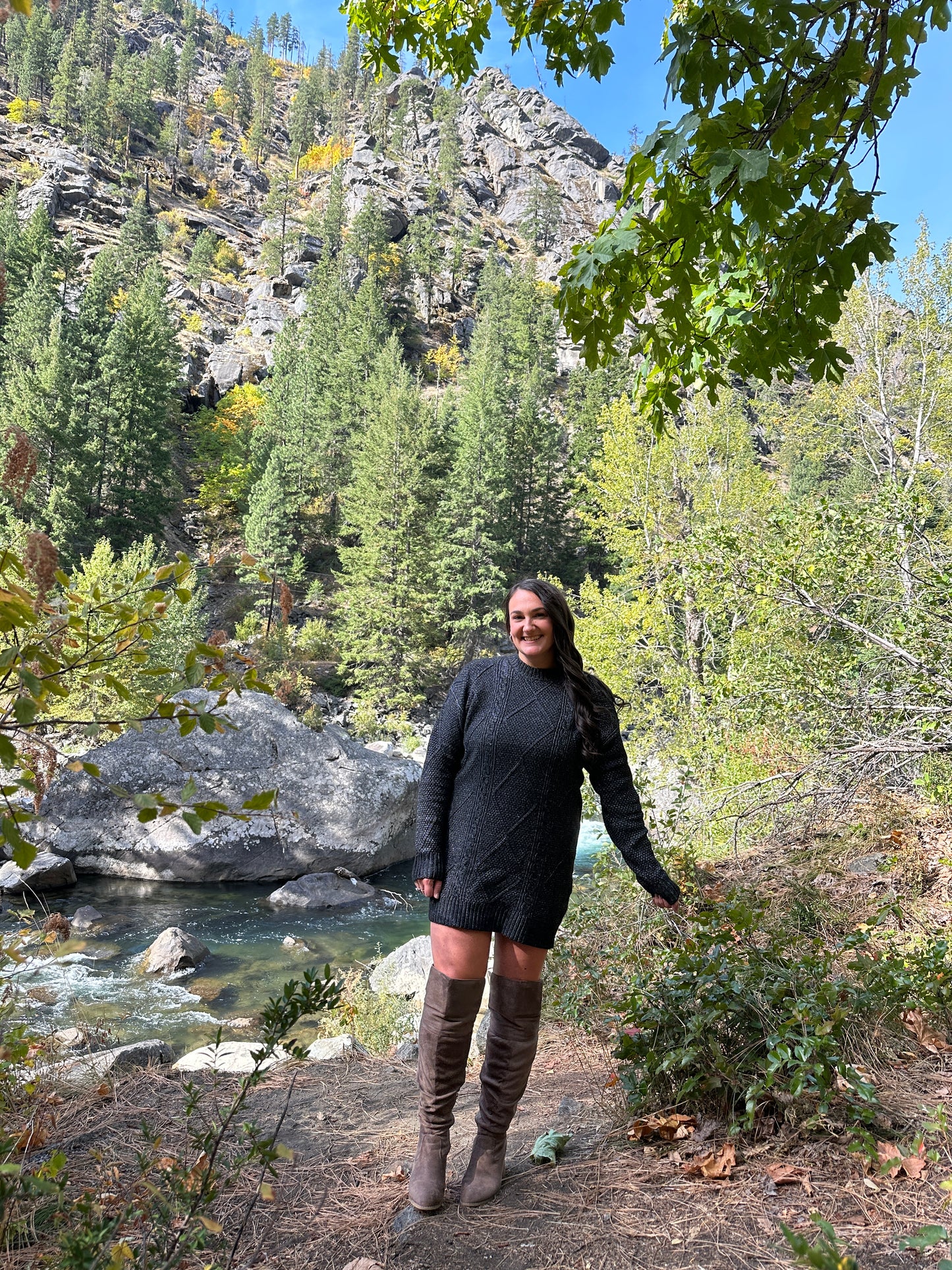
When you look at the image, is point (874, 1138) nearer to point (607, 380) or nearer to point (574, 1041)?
point (574, 1041)

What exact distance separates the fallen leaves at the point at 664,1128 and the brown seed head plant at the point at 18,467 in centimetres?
259

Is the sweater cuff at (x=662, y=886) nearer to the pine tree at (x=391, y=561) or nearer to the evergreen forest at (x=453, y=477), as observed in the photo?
the evergreen forest at (x=453, y=477)

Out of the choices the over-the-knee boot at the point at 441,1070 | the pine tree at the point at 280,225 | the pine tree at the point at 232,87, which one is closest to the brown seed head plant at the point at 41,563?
the over-the-knee boot at the point at 441,1070

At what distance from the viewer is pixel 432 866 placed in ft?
8.23

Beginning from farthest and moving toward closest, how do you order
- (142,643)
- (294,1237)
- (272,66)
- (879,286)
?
(272,66)
(879,286)
(294,1237)
(142,643)

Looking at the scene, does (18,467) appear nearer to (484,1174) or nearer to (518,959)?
(518,959)

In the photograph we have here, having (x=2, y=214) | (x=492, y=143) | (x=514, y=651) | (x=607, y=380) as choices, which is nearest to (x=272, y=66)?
(x=492, y=143)

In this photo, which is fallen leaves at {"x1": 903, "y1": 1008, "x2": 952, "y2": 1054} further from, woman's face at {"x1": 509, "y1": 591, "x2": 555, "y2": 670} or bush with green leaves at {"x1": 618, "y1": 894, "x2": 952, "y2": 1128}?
woman's face at {"x1": 509, "y1": 591, "x2": 555, "y2": 670}

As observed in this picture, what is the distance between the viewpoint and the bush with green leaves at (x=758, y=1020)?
2.30 m

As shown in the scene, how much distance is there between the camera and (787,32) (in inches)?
72.7

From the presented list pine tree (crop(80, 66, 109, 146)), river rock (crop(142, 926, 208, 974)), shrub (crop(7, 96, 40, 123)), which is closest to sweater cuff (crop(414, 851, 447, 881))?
river rock (crop(142, 926, 208, 974))

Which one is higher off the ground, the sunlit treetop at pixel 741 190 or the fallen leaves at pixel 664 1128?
the sunlit treetop at pixel 741 190

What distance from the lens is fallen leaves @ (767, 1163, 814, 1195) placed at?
218cm

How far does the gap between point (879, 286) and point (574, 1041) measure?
15.5 meters
